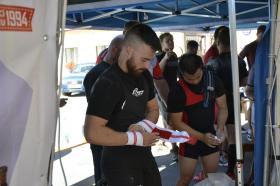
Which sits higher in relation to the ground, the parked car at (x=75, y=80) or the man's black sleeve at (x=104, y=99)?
the man's black sleeve at (x=104, y=99)

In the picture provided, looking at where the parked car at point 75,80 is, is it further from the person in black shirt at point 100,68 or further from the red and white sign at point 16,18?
the red and white sign at point 16,18

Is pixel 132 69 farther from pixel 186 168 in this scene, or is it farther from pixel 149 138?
pixel 186 168

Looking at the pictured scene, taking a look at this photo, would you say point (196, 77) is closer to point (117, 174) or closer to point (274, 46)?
point (274, 46)

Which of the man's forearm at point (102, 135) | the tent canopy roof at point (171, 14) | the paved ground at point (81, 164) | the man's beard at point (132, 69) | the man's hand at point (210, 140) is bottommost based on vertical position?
the paved ground at point (81, 164)

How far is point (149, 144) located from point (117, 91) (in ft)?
1.34

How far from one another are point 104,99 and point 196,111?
141cm

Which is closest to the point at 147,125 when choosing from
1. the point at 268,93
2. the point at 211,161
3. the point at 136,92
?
the point at 136,92

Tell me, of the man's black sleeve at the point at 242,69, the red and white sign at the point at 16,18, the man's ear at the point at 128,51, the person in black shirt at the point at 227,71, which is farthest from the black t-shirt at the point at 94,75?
the red and white sign at the point at 16,18

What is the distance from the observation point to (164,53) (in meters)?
5.78

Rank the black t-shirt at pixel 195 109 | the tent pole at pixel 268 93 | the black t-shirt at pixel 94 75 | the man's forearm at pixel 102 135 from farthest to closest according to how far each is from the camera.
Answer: the black t-shirt at pixel 94 75, the black t-shirt at pixel 195 109, the tent pole at pixel 268 93, the man's forearm at pixel 102 135

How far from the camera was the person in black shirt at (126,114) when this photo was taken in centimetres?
243

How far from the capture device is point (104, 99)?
2.43m

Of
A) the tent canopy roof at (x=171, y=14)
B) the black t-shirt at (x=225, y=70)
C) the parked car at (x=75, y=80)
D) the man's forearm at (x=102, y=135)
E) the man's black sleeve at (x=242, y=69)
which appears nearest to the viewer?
the man's forearm at (x=102, y=135)

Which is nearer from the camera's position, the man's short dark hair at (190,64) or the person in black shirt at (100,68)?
the man's short dark hair at (190,64)
